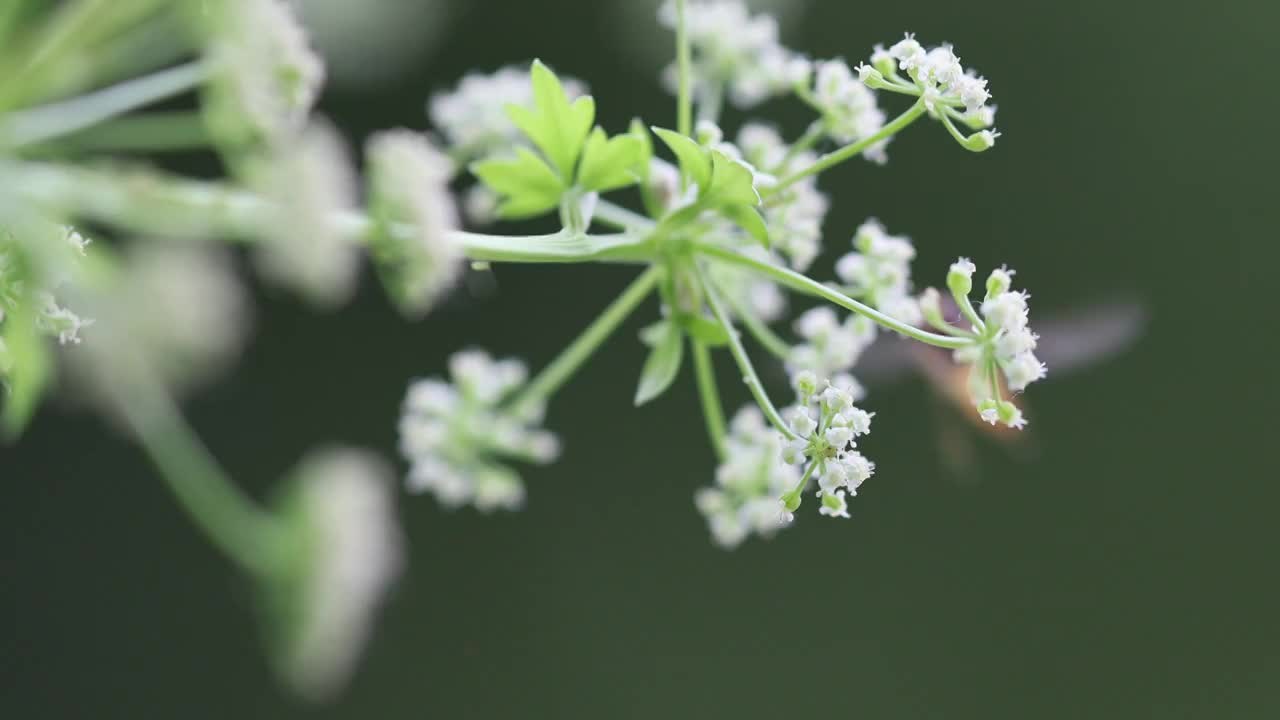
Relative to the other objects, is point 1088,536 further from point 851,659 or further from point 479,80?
point 479,80

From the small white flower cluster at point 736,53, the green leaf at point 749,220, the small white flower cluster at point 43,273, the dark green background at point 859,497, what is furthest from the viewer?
the dark green background at point 859,497

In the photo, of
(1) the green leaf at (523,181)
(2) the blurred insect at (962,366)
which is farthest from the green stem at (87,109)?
(2) the blurred insect at (962,366)

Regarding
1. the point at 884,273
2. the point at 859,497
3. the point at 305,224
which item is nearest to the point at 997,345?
the point at 884,273

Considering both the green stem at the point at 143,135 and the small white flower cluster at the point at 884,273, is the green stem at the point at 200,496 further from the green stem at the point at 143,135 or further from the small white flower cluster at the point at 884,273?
the small white flower cluster at the point at 884,273

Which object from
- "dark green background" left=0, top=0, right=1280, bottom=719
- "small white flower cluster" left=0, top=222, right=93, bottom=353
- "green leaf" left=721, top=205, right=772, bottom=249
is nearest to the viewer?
"small white flower cluster" left=0, top=222, right=93, bottom=353

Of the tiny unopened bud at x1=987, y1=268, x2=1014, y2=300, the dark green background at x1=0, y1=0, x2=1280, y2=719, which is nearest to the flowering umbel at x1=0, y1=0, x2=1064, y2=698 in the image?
the tiny unopened bud at x1=987, y1=268, x2=1014, y2=300

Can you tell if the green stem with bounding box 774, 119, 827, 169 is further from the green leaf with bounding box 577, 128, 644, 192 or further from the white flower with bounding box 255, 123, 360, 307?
the white flower with bounding box 255, 123, 360, 307

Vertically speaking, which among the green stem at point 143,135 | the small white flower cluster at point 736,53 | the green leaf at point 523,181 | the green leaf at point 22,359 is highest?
the small white flower cluster at point 736,53

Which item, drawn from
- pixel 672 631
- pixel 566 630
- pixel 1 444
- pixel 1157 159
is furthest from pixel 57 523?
pixel 1157 159
